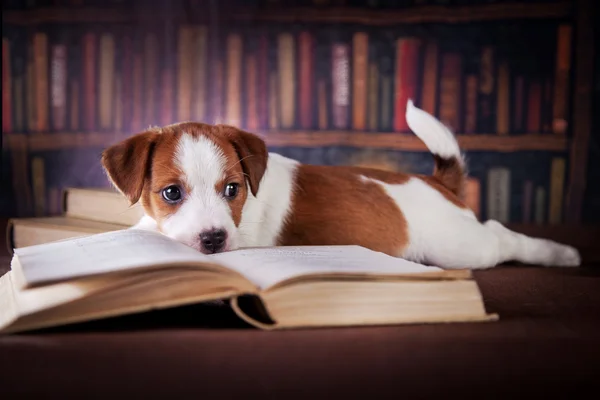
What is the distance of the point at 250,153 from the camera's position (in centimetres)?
164

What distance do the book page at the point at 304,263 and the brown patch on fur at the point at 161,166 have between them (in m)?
0.25

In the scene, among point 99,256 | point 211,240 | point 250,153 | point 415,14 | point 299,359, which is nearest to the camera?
point 299,359

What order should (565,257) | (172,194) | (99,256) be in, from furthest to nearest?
(565,257) < (172,194) < (99,256)

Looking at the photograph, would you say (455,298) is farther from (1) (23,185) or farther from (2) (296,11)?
(1) (23,185)

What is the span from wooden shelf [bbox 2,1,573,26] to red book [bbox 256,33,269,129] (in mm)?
143

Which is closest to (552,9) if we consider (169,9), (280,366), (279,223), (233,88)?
(233,88)

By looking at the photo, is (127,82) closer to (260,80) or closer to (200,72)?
(200,72)

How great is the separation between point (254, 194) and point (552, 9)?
2331 millimetres

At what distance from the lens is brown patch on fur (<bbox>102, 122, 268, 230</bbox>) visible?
1538 millimetres

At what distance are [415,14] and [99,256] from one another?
104 inches

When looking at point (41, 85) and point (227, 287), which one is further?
point (41, 85)

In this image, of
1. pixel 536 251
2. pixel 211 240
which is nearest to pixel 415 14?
pixel 536 251

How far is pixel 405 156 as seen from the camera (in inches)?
140

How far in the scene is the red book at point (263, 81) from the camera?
3605 mm
